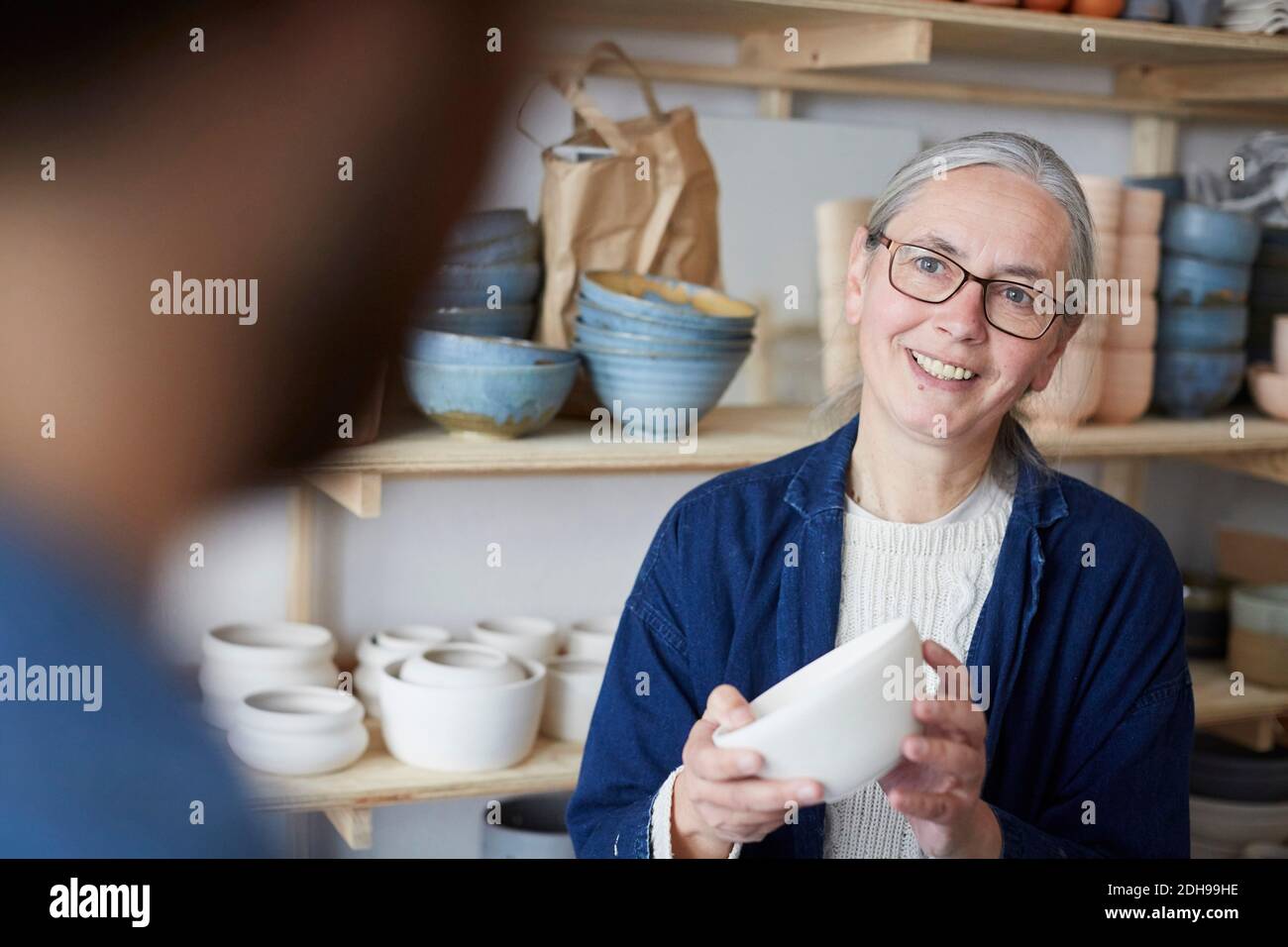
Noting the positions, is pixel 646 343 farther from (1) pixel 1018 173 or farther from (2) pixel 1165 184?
(2) pixel 1165 184

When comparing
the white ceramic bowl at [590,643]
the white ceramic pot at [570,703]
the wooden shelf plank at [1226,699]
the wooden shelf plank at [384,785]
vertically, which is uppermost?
the white ceramic bowl at [590,643]

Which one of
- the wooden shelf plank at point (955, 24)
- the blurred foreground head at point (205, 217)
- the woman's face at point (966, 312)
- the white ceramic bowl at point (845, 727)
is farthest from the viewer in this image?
the wooden shelf plank at point (955, 24)

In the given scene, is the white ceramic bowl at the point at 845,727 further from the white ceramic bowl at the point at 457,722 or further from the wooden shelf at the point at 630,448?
the white ceramic bowl at the point at 457,722

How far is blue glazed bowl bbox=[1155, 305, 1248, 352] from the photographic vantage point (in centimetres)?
126

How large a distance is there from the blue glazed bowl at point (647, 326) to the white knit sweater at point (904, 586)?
297mm

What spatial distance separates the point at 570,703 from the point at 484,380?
299mm

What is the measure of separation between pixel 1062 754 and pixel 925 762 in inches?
8.6

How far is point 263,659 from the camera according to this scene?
997mm

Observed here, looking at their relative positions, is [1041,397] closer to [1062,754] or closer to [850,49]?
[1062,754]

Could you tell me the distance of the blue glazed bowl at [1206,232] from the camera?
4.09 ft

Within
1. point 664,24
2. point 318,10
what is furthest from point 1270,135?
point 318,10

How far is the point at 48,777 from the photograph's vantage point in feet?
0.76

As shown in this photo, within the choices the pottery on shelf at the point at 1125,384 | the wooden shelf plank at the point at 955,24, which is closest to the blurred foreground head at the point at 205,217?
the wooden shelf plank at the point at 955,24

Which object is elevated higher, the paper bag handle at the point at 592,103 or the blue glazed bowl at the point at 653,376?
the paper bag handle at the point at 592,103
